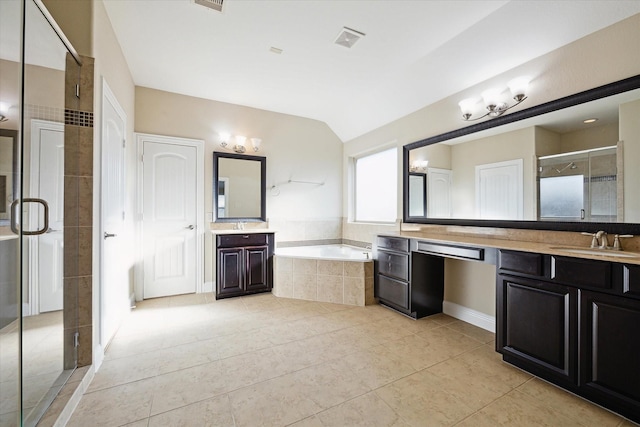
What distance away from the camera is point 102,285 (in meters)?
2.03

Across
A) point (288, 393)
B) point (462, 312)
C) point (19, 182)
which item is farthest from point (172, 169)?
point (462, 312)

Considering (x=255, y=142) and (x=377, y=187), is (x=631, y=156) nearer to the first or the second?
(x=377, y=187)

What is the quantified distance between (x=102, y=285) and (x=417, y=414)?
2.41 m

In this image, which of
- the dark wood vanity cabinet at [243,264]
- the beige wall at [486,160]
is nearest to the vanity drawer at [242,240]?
the dark wood vanity cabinet at [243,264]

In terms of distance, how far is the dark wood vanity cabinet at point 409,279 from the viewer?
283cm

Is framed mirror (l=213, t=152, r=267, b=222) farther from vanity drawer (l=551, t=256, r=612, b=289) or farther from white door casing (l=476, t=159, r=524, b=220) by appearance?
vanity drawer (l=551, t=256, r=612, b=289)

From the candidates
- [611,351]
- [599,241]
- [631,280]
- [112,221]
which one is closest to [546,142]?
[599,241]

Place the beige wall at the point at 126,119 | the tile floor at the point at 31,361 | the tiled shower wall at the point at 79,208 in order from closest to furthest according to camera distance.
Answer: the tile floor at the point at 31,361
the tiled shower wall at the point at 79,208
the beige wall at the point at 126,119

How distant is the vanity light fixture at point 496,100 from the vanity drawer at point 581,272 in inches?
56.0

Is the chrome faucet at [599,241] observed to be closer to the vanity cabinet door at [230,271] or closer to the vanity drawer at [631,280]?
the vanity drawer at [631,280]

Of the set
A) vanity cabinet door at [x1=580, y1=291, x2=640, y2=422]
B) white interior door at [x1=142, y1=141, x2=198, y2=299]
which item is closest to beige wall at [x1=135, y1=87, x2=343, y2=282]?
white interior door at [x1=142, y1=141, x2=198, y2=299]

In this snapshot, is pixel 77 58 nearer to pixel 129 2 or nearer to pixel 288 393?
pixel 129 2

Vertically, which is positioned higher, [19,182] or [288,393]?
[19,182]

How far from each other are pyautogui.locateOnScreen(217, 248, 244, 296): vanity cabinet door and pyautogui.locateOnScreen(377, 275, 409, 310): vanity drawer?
6.09ft
